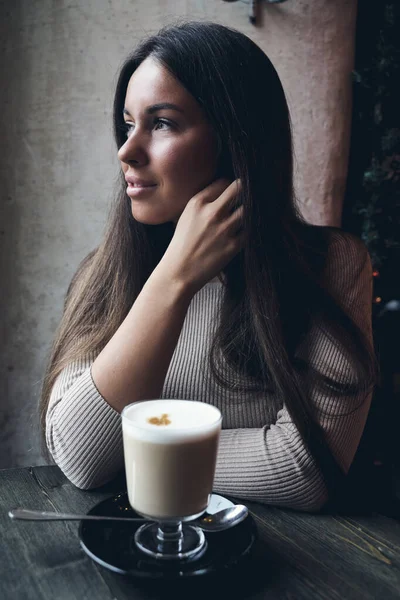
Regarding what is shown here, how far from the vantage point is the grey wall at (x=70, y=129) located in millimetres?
2162

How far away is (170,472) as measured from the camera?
2.56 feet

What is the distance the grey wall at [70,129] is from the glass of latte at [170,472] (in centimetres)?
158

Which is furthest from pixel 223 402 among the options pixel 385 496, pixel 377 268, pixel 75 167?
pixel 75 167

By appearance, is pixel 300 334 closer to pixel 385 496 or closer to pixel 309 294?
pixel 309 294

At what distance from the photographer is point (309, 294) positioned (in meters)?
1.31

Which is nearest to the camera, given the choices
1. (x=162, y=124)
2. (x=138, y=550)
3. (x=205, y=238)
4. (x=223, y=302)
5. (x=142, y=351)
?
(x=138, y=550)

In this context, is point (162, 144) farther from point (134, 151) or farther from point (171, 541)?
point (171, 541)

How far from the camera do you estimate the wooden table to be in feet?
2.33

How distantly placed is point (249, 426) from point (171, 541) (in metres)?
0.58

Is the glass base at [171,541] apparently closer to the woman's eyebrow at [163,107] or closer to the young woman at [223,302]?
the young woman at [223,302]

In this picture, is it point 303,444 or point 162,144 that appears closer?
point 303,444

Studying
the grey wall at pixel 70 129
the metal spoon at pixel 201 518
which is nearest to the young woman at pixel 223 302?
the metal spoon at pixel 201 518

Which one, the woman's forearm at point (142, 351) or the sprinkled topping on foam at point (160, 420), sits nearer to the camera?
the sprinkled topping on foam at point (160, 420)

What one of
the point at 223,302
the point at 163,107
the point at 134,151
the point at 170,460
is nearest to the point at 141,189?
the point at 134,151
